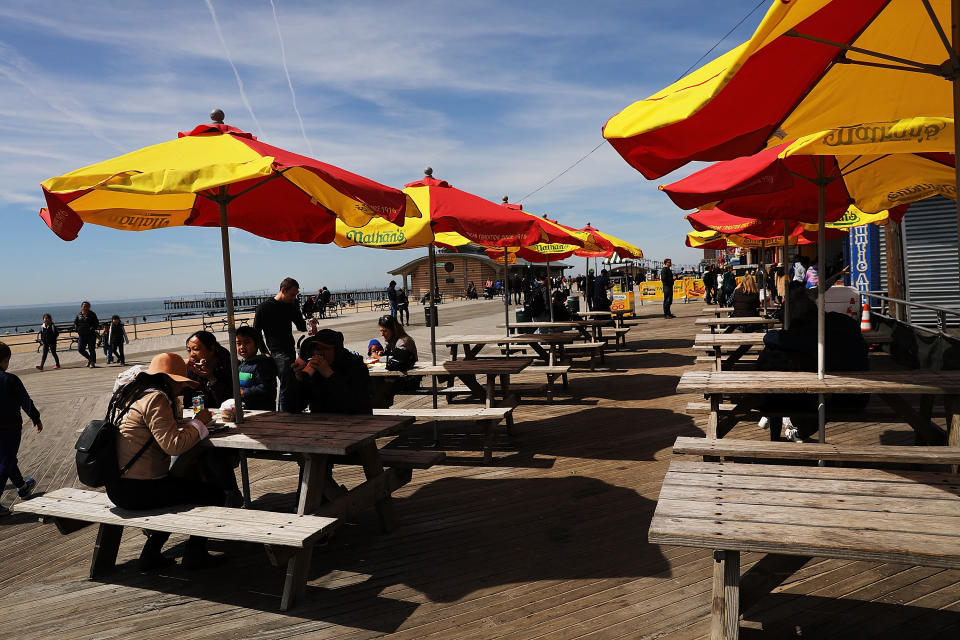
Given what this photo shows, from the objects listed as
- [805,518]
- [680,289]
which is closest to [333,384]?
[805,518]

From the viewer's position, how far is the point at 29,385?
14203mm

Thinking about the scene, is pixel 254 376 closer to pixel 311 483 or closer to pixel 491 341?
pixel 311 483

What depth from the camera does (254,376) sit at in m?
5.62

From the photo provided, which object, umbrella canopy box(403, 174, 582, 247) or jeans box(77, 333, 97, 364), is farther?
jeans box(77, 333, 97, 364)

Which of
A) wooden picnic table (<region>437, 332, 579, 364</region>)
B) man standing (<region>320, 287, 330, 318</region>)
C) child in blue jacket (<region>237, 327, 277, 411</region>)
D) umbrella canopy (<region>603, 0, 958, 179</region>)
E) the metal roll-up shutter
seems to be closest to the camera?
umbrella canopy (<region>603, 0, 958, 179</region>)

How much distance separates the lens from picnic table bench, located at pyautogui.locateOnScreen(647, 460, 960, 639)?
86.3 inches

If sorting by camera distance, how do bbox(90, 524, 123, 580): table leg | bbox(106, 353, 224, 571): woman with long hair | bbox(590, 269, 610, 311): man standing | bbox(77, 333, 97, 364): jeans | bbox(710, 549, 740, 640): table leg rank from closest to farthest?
bbox(710, 549, 740, 640): table leg
bbox(106, 353, 224, 571): woman with long hair
bbox(90, 524, 123, 580): table leg
bbox(590, 269, 610, 311): man standing
bbox(77, 333, 97, 364): jeans

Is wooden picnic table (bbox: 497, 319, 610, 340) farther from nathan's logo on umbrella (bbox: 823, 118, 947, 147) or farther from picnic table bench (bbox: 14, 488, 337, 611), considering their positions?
picnic table bench (bbox: 14, 488, 337, 611)

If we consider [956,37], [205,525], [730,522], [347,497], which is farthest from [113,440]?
[956,37]

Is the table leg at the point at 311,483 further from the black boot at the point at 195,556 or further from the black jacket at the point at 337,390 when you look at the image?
the black jacket at the point at 337,390

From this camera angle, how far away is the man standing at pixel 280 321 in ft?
21.3

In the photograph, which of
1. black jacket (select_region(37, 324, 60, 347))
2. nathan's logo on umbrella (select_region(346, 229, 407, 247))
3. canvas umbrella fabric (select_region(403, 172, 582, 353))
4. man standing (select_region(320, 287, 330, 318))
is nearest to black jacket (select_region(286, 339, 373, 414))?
canvas umbrella fabric (select_region(403, 172, 582, 353))

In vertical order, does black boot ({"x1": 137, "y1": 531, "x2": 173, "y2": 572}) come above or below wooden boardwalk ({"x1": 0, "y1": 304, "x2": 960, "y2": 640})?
above

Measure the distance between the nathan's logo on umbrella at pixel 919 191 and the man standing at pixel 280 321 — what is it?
5958 millimetres
